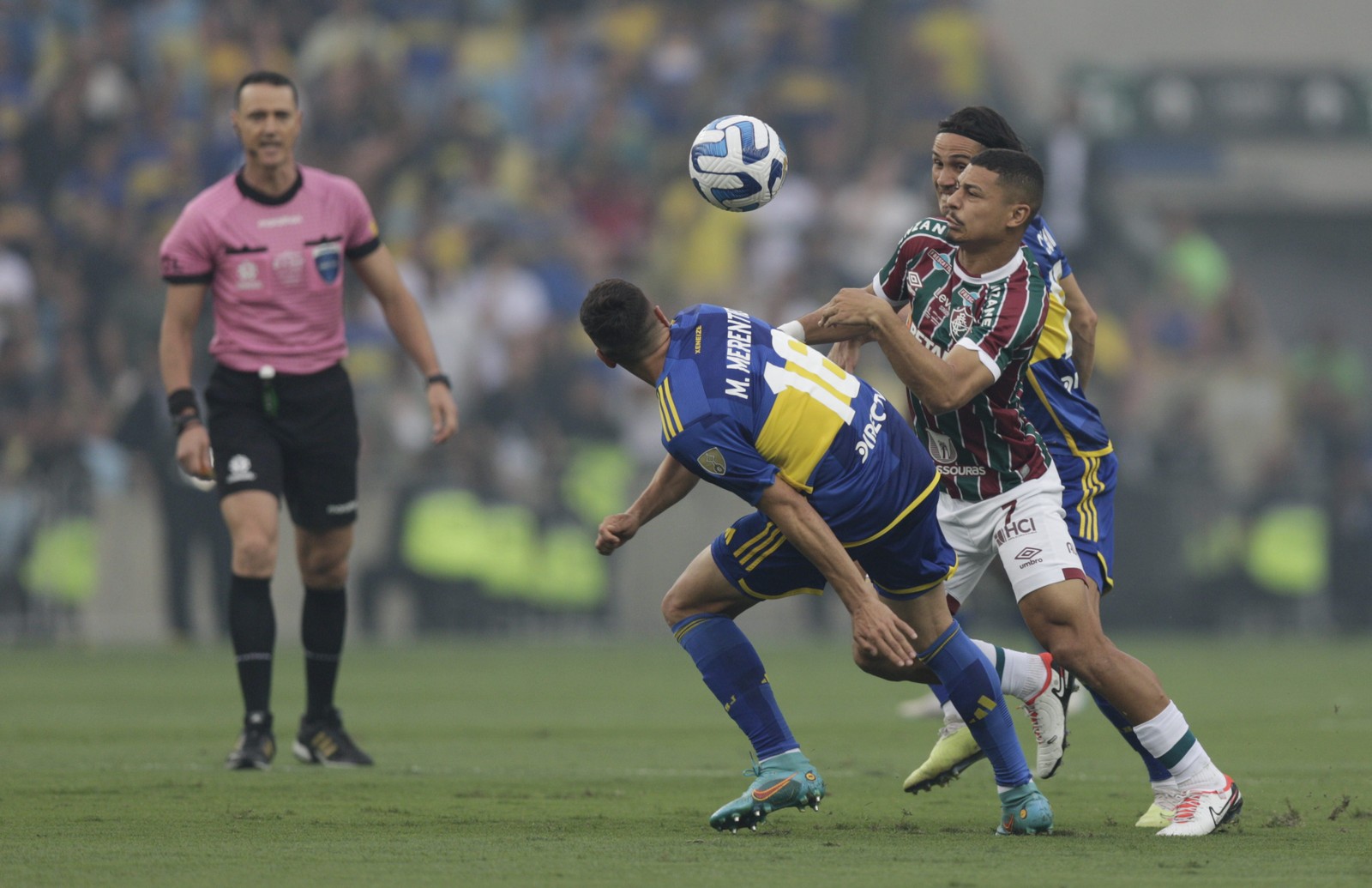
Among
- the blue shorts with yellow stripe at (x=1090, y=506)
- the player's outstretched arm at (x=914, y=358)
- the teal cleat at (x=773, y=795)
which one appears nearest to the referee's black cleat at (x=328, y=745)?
the teal cleat at (x=773, y=795)

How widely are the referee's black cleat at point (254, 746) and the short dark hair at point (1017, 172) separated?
3550 mm

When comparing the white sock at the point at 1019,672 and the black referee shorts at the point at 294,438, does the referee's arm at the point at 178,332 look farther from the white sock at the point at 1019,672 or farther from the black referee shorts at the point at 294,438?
the white sock at the point at 1019,672

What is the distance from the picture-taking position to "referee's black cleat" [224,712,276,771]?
769cm

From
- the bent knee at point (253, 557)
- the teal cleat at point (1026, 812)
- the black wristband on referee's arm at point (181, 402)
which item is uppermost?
the black wristband on referee's arm at point (181, 402)

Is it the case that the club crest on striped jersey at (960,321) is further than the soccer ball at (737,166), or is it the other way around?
the soccer ball at (737,166)

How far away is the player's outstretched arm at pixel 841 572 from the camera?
5480 mm

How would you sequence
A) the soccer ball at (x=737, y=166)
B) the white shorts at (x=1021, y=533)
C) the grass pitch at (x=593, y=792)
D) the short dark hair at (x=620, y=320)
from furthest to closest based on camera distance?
the soccer ball at (x=737, y=166)
the white shorts at (x=1021, y=533)
the short dark hair at (x=620, y=320)
the grass pitch at (x=593, y=792)

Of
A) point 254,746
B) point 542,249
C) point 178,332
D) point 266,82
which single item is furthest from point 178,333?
point 542,249

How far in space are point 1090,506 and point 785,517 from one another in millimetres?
1601

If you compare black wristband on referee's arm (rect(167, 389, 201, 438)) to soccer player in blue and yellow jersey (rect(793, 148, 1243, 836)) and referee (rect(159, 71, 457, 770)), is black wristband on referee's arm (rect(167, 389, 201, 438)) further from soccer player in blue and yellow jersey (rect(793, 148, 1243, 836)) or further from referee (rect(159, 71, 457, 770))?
soccer player in blue and yellow jersey (rect(793, 148, 1243, 836))

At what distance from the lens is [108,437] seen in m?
16.1

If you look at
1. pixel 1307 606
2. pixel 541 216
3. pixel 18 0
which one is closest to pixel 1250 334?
pixel 1307 606

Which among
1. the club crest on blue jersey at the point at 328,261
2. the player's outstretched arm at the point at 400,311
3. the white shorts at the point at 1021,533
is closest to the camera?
the white shorts at the point at 1021,533

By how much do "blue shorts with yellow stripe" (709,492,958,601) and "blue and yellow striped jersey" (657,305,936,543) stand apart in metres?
0.07
